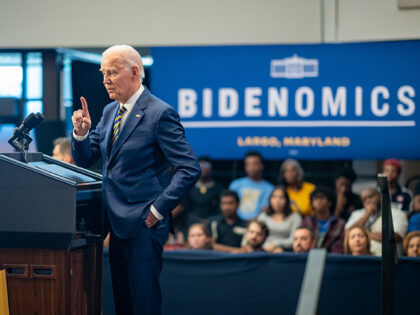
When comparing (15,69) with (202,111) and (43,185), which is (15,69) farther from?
(43,185)

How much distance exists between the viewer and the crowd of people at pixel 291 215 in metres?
4.90

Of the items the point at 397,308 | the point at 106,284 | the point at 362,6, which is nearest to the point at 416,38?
the point at 362,6

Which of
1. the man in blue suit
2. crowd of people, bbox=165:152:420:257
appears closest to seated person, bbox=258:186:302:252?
crowd of people, bbox=165:152:420:257

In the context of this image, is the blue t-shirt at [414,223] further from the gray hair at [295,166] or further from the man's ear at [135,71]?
the man's ear at [135,71]

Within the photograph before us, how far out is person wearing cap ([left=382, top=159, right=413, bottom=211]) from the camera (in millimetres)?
5520

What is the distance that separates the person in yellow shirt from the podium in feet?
11.0

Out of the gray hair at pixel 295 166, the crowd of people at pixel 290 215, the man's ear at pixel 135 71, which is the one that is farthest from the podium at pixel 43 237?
the gray hair at pixel 295 166

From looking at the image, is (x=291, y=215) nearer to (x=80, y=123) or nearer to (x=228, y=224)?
(x=228, y=224)

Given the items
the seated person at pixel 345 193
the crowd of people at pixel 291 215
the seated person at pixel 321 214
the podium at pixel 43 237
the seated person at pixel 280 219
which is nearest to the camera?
the podium at pixel 43 237

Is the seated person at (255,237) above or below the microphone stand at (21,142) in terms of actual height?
below

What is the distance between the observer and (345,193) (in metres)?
5.82

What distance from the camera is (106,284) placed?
4352 mm

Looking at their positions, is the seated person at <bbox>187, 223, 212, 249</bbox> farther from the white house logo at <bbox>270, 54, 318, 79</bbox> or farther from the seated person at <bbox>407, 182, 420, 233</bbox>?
the white house logo at <bbox>270, 54, 318, 79</bbox>

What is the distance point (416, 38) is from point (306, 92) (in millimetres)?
997
